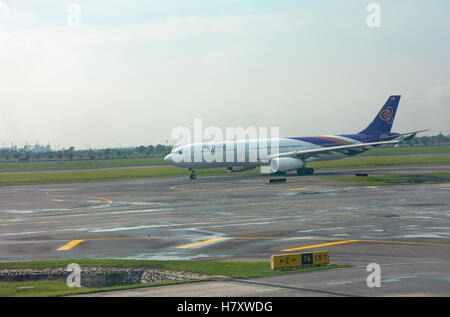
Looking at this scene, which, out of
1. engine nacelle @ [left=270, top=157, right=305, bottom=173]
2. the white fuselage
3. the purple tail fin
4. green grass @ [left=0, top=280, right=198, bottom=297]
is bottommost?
green grass @ [left=0, top=280, right=198, bottom=297]

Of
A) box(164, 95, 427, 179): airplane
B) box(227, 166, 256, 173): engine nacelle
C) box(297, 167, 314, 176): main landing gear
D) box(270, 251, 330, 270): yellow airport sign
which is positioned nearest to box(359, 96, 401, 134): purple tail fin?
box(164, 95, 427, 179): airplane

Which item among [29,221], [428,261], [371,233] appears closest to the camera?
[428,261]

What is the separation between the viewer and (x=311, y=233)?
90.7 ft

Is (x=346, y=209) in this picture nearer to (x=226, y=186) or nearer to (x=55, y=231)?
(x=55, y=231)

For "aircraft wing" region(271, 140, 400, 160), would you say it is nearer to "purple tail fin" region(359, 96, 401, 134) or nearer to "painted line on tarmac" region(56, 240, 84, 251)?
"purple tail fin" region(359, 96, 401, 134)

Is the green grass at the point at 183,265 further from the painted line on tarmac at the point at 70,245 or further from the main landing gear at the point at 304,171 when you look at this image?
the main landing gear at the point at 304,171

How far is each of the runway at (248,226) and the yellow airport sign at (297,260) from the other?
104 centimetres

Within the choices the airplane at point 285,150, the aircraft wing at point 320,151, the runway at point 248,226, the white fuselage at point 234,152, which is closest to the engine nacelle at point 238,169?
the airplane at point 285,150

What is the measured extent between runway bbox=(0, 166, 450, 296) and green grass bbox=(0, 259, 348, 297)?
4.44 feet

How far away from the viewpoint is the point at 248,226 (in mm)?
30719

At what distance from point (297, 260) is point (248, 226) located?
11.3m

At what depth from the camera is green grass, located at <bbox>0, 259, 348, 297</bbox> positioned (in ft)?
58.6
